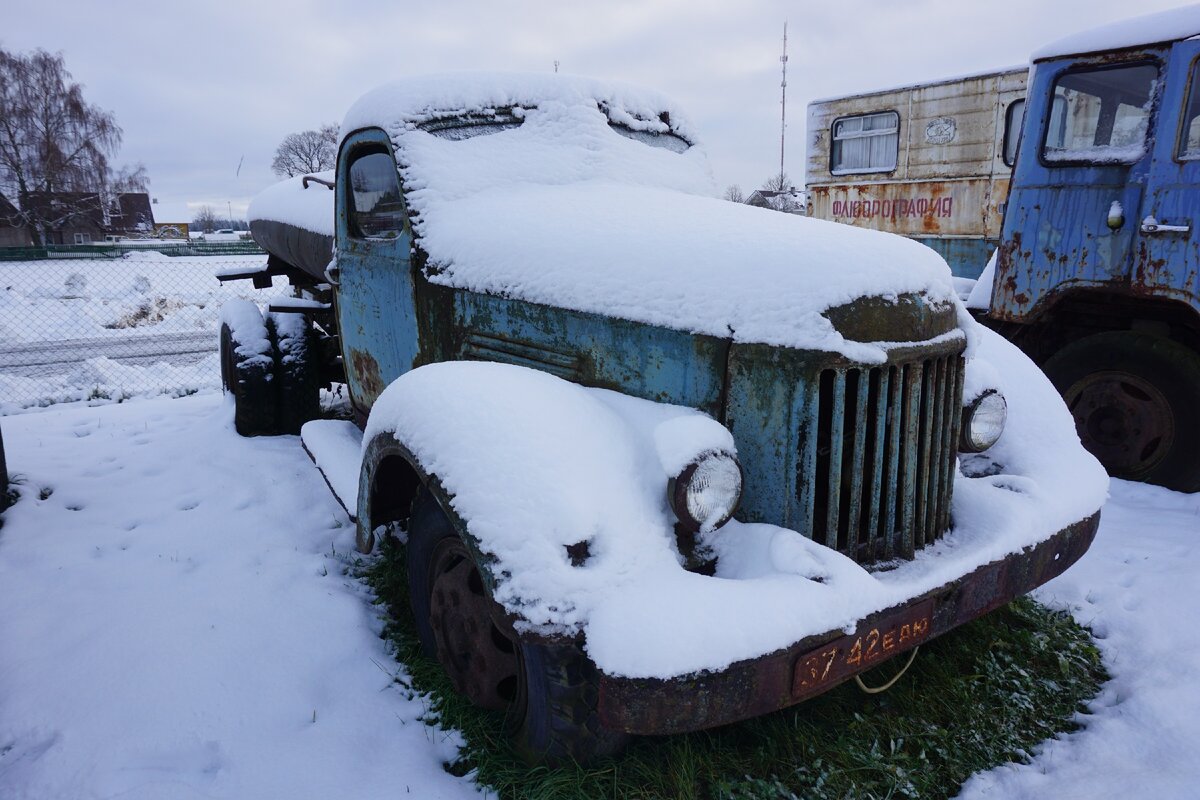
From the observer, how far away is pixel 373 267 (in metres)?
3.54

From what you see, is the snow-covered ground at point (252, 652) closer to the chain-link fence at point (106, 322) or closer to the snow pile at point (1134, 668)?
the snow pile at point (1134, 668)

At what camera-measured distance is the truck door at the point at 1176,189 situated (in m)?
4.06

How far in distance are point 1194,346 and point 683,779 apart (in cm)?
424

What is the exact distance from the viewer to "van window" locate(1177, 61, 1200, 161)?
4.07 m

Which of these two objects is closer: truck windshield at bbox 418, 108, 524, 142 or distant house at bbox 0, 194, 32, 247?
truck windshield at bbox 418, 108, 524, 142

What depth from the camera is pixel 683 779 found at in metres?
2.07

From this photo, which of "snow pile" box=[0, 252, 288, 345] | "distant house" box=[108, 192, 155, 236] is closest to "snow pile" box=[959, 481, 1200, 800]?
"snow pile" box=[0, 252, 288, 345]

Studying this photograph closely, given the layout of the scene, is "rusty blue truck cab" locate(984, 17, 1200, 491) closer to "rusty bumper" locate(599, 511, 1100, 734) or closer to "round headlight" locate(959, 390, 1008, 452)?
"round headlight" locate(959, 390, 1008, 452)

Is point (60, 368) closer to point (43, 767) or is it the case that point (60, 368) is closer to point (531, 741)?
point (43, 767)

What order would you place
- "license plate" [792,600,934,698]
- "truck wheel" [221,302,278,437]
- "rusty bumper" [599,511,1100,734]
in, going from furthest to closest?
1. "truck wheel" [221,302,278,437]
2. "license plate" [792,600,934,698]
3. "rusty bumper" [599,511,1100,734]

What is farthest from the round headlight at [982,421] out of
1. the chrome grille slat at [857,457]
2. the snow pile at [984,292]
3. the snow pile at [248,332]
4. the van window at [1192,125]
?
the snow pile at [248,332]

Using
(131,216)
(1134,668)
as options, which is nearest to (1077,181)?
(1134,668)

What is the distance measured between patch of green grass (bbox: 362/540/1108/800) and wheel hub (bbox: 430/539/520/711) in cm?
10

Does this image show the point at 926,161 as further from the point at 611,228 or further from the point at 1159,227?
the point at 611,228
